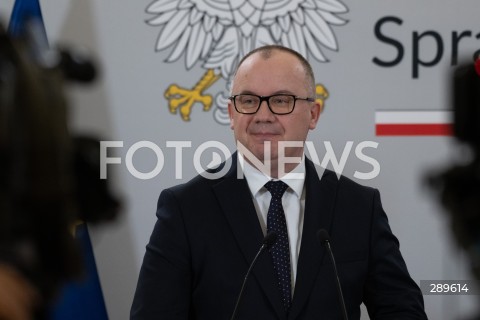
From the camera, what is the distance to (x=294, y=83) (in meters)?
2.74

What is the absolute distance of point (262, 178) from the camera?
2.61 m

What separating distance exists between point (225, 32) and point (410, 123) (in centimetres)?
89

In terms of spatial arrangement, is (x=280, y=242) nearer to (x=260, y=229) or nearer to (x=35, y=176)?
(x=260, y=229)

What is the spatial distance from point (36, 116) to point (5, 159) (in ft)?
0.17

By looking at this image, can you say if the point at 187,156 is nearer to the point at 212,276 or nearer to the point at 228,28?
the point at 228,28

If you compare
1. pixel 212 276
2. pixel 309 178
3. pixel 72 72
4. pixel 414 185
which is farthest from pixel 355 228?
pixel 72 72

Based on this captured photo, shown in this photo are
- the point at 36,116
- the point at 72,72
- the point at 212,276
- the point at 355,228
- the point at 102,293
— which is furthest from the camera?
the point at 102,293

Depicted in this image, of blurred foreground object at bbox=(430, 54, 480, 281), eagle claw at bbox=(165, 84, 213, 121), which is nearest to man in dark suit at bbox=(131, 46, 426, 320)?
eagle claw at bbox=(165, 84, 213, 121)

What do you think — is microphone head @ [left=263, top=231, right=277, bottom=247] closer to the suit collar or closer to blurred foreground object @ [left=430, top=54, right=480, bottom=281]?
the suit collar

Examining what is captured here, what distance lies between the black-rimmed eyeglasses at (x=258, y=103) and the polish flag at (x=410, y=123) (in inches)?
29.8

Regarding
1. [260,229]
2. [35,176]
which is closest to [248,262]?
[260,229]

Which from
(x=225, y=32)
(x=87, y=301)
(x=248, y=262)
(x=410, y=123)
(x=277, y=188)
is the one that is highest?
(x=225, y=32)

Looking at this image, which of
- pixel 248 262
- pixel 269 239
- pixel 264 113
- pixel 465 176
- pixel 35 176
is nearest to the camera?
pixel 35 176

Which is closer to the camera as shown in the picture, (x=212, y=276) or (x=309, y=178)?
(x=212, y=276)
